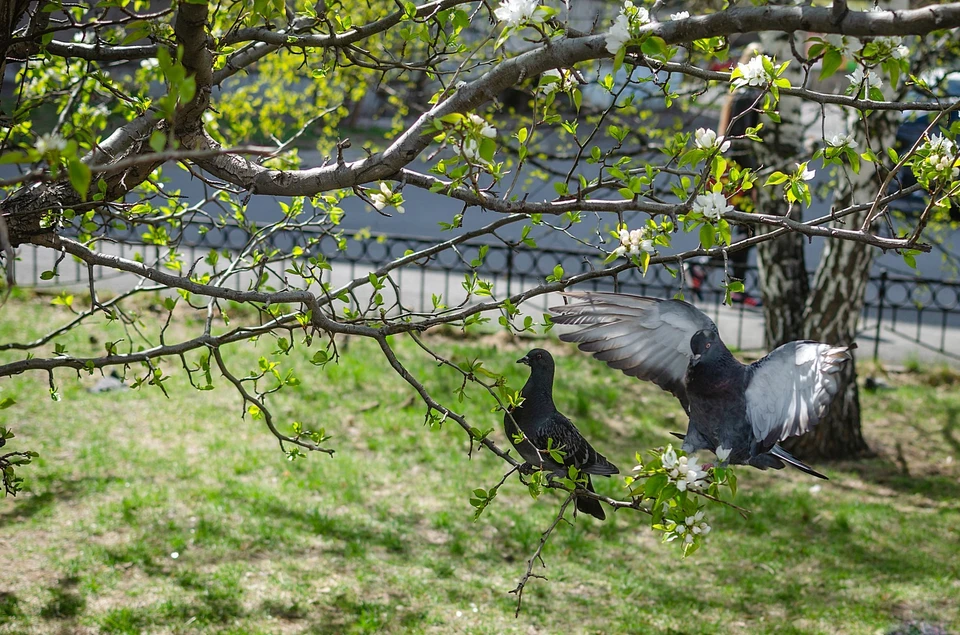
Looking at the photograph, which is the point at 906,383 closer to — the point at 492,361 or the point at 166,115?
the point at 492,361

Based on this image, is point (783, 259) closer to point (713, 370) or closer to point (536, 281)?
point (536, 281)

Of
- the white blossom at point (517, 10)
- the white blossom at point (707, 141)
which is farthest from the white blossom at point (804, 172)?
the white blossom at point (517, 10)

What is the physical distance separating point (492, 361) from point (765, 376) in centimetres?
663

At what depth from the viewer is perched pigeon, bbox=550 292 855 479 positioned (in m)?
2.17

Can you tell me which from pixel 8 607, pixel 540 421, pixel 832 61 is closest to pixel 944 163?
pixel 832 61

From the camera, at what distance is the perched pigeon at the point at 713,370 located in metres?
2.17

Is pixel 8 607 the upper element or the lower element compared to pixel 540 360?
lower

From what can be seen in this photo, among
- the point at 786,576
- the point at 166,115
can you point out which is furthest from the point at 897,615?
the point at 166,115

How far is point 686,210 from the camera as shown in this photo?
7.72 feet

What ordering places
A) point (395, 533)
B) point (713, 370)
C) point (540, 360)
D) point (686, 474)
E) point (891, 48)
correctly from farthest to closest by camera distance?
point (395, 533) → point (540, 360) → point (891, 48) → point (713, 370) → point (686, 474)

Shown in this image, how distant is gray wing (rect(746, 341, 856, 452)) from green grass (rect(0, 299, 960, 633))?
2890 millimetres

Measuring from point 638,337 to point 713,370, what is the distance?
0.96 ft

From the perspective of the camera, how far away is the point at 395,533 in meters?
5.84

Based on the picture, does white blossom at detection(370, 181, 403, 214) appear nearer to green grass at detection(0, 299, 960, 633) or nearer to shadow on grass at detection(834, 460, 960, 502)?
green grass at detection(0, 299, 960, 633)
